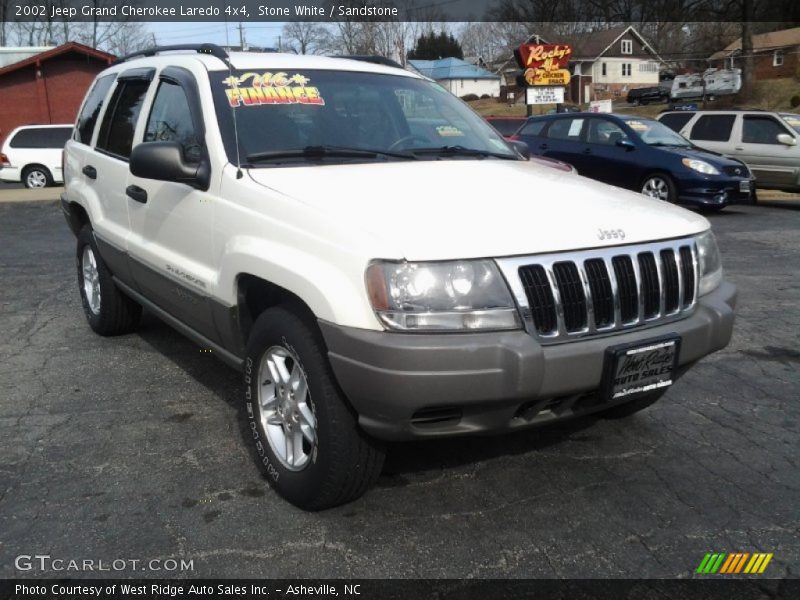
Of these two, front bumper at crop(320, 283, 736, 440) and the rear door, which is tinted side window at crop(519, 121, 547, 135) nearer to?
the rear door

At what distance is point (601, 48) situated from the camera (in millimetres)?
72875

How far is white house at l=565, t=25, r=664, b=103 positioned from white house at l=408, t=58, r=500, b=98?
7976 mm

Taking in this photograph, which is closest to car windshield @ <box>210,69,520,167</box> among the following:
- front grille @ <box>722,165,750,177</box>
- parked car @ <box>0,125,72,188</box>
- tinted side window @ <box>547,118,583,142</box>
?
front grille @ <box>722,165,750,177</box>

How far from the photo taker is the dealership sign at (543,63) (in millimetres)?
21438

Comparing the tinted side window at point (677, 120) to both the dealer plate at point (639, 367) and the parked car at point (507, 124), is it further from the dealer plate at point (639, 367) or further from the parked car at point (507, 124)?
the dealer plate at point (639, 367)

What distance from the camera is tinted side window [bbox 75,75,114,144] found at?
5418mm

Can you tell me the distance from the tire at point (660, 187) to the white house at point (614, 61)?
Result: 60.6m

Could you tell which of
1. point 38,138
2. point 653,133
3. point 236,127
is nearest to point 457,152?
point 236,127

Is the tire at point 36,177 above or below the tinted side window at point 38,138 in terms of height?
below

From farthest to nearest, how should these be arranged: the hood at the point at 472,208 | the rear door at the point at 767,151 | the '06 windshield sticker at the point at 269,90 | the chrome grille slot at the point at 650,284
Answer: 1. the rear door at the point at 767,151
2. the '06 windshield sticker at the point at 269,90
3. the chrome grille slot at the point at 650,284
4. the hood at the point at 472,208

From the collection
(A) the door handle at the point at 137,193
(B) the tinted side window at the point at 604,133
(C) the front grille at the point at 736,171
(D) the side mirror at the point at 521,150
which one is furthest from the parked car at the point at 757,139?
Answer: (A) the door handle at the point at 137,193

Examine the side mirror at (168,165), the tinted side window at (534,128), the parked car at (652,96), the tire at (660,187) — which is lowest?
the tire at (660,187)

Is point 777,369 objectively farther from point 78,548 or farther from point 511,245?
point 78,548

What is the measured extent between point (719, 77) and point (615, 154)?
39088mm
